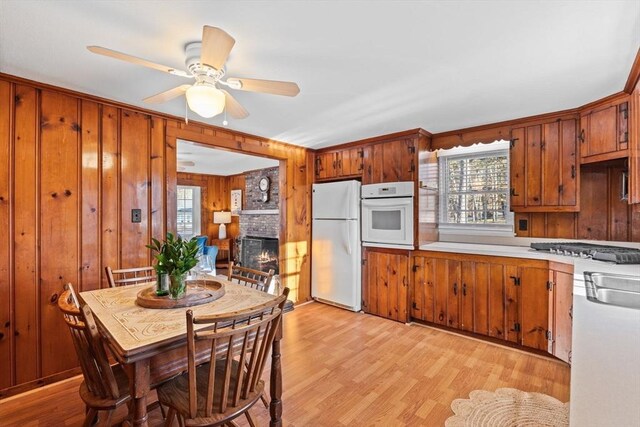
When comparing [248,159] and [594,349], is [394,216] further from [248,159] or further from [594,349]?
[248,159]

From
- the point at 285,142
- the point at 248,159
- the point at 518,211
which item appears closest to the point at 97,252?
the point at 285,142

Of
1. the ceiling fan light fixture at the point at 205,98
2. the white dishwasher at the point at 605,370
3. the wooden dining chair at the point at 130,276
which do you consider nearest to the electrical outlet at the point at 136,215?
the wooden dining chair at the point at 130,276

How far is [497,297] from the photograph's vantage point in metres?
2.96

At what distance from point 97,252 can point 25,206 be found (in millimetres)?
583

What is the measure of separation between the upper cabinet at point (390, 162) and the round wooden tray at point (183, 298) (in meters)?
Result: 2.44

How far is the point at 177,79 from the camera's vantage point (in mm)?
2156

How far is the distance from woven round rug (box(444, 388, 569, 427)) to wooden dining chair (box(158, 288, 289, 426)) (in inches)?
51.2

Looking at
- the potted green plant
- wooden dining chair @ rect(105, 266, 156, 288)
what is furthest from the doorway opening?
the potted green plant

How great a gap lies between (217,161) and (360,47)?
469 cm

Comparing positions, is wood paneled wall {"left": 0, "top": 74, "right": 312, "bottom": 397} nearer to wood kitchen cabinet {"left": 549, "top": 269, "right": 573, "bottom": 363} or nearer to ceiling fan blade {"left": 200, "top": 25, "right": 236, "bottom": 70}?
ceiling fan blade {"left": 200, "top": 25, "right": 236, "bottom": 70}

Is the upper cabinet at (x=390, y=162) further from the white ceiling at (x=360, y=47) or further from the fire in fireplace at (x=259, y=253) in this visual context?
the fire in fireplace at (x=259, y=253)

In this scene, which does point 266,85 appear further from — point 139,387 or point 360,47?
point 139,387

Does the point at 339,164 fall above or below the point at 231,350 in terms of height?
above

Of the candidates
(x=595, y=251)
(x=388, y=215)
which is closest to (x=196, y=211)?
(x=388, y=215)
